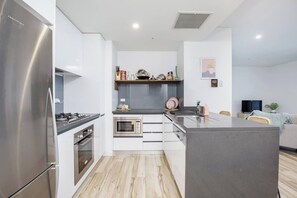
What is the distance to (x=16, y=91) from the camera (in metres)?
0.95

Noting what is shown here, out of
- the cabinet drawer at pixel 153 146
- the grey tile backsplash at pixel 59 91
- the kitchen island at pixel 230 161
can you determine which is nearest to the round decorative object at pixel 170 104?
the cabinet drawer at pixel 153 146

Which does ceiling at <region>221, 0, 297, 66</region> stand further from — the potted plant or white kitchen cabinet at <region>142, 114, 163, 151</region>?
white kitchen cabinet at <region>142, 114, 163, 151</region>

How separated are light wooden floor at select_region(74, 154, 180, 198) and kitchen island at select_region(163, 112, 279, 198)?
0.77 meters

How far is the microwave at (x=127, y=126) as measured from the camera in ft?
11.7

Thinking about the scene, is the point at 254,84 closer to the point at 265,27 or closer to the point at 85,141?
the point at 265,27

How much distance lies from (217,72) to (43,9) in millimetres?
3076

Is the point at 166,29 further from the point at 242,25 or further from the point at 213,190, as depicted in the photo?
the point at 213,190

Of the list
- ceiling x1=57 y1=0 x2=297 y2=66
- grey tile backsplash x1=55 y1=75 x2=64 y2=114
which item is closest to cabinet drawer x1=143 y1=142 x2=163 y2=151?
grey tile backsplash x1=55 y1=75 x2=64 y2=114

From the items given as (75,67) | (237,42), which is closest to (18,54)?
(75,67)

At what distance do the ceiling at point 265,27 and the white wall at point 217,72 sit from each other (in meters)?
0.38

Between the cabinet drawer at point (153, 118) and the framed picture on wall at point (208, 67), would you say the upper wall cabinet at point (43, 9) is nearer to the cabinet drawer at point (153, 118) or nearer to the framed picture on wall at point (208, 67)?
the cabinet drawer at point (153, 118)

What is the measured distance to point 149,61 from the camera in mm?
4367

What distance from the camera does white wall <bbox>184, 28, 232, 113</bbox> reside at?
3.55 meters

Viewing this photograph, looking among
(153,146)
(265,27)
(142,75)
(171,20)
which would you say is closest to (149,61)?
(142,75)
